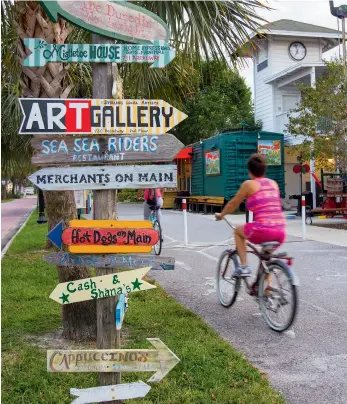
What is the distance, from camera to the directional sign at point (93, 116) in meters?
3.43

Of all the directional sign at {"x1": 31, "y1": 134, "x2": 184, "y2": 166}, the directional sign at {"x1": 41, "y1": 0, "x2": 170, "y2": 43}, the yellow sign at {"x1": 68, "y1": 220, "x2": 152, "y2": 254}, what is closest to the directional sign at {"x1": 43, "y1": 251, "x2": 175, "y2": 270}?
the yellow sign at {"x1": 68, "y1": 220, "x2": 152, "y2": 254}

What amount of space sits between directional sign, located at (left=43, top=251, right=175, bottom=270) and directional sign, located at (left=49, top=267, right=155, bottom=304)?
0.09 m

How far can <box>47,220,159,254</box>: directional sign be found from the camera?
3.51 meters

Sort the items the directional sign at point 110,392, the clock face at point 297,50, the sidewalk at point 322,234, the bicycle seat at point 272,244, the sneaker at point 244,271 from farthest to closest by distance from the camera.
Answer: the clock face at point 297,50 → the sidewalk at point 322,234 → the sneaker at point 244,271 → the bicycle seat at point 272,244 → the directional sign at point 110,392

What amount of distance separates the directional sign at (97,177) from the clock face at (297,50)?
24891 mm

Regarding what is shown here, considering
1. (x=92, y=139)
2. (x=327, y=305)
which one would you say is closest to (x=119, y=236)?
(x=92, y=139)

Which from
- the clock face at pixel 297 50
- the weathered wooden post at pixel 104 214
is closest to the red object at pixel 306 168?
the clock face at pixel 297 50

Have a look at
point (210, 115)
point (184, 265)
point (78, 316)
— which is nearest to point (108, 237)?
point (78, 316)

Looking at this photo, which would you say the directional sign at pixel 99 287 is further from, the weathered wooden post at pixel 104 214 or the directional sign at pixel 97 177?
the directional sign at pixel 97 177

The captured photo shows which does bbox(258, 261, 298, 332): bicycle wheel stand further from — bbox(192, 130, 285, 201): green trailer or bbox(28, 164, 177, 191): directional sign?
bbox(192, 130, 285, 201): green trailer

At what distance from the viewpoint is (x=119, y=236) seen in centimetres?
350

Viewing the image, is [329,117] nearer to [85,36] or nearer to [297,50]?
[85,36]

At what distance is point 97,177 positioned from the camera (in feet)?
11.7

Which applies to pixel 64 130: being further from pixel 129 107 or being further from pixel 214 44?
pixel 214 44
